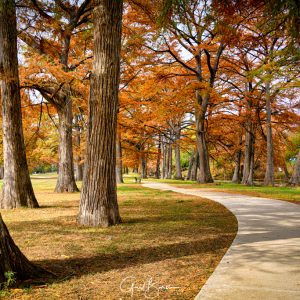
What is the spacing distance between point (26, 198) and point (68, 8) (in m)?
8.61

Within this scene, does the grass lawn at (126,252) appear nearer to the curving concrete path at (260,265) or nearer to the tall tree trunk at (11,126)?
the curving concrete path at (260,265)

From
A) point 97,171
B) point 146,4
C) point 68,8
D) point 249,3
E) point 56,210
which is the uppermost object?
point 68,8

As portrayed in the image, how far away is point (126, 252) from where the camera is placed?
513 cm

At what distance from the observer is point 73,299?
3.25 meters

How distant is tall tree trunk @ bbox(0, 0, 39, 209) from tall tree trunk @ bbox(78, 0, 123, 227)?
13.0 ft

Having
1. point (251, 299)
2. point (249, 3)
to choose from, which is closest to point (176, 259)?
point (251, 299)

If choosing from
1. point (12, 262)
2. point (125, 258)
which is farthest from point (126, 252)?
point (12, 262)

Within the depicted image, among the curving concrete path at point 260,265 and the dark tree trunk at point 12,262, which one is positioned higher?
the dark tree trunk at point 12,262

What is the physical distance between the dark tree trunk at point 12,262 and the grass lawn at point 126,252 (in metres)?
0.17

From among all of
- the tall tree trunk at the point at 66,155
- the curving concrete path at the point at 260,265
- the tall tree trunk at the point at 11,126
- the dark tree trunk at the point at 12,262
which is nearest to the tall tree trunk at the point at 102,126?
the curving concrete path at the point at 260,265

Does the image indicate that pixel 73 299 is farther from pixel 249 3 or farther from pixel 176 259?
pixel 249 3

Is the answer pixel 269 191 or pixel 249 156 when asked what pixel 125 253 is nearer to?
pixel 269 191

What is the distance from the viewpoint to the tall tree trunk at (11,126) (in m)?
10.2

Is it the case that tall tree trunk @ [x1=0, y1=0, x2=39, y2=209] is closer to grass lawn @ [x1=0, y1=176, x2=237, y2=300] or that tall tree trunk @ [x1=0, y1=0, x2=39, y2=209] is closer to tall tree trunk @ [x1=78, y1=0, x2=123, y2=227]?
grass lawn @ [x1=0, y1=176, x2=237, y2=300]
